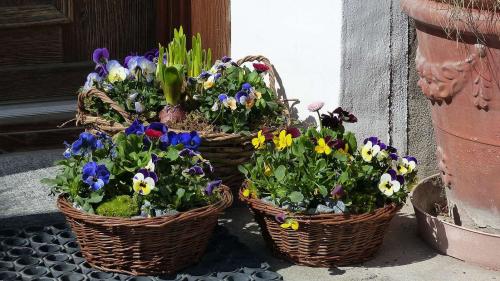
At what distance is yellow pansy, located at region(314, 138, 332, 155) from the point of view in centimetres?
345

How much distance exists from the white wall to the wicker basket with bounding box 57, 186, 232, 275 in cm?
83

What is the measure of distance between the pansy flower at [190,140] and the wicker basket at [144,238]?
0.67ft

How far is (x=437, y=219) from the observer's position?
3.71 meters

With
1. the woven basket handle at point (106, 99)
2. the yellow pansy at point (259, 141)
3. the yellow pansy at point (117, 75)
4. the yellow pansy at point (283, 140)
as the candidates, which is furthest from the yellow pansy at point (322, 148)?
the yellow pansy at point (117, 75)

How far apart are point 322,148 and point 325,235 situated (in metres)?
0.30

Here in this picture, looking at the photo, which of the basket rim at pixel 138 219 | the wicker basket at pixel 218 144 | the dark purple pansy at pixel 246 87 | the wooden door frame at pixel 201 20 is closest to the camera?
the basket rim at pixel 138 219

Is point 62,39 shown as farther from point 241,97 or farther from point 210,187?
point 210,187

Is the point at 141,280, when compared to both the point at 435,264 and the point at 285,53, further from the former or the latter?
the point at 285,53

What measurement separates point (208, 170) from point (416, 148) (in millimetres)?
1062

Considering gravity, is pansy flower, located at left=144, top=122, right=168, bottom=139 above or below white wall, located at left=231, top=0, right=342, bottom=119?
below

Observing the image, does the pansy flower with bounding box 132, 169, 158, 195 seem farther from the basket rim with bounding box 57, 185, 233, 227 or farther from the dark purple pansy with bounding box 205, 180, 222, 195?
the dark purple pansy with bounding box 205, 180, 222, 195

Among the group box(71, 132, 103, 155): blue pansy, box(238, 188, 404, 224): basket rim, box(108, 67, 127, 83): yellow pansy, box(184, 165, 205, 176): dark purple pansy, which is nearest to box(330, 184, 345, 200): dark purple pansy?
box(238, 188, 404, 224): basket rim

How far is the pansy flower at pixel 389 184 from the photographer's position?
11.4 ft

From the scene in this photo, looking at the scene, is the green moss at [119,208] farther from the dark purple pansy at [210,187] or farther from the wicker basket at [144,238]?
the dark purple pansy at [210,187]
